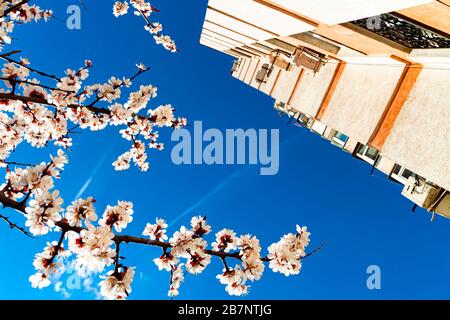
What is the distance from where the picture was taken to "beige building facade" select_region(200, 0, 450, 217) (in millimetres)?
4047

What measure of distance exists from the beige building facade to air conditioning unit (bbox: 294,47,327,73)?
27 mm

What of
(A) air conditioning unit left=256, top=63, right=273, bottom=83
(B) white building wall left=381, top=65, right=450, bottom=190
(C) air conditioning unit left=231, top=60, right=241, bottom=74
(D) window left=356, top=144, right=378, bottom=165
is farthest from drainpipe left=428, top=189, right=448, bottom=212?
(C) air conditioning unit left=231, top=60, right=241, bottom=74

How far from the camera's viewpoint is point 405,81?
5.11 meters

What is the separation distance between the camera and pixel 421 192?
636cm

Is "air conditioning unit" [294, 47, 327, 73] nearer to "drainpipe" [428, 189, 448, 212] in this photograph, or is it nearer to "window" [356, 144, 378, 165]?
"window" [356, 144, 378, 165]

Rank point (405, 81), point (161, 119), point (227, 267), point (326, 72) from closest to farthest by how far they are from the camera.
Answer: point (227, 267) < point (405, 81) < point (161, 119) < point (326, 72)

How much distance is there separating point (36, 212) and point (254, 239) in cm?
278

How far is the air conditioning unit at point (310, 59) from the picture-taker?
8406 millimetres

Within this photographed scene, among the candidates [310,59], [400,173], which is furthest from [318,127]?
[310,59]

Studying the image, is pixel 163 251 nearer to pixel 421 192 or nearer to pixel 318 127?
pixel 421 192

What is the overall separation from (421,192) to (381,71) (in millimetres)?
2700

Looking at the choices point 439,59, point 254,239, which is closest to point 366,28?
point 439,59
